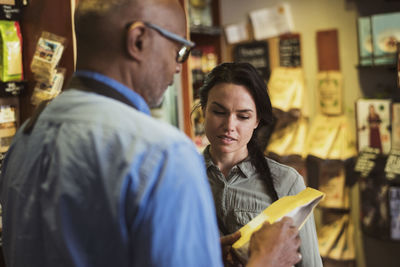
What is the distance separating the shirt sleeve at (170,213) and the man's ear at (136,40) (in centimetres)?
24

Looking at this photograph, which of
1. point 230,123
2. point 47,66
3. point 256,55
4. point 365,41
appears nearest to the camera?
point 230,123

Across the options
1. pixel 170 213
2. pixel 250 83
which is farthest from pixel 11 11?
pixel 170 213

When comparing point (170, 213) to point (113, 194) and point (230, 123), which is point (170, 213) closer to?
point (113, 194)

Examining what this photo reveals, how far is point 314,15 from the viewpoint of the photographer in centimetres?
427

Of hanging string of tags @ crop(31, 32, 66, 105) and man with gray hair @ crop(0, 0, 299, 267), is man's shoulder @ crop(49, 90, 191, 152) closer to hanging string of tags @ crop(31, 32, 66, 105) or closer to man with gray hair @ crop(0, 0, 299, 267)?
man with gray hair @ crop(0, 0, 299, 267)

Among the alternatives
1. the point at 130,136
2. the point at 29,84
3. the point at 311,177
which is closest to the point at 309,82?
the point at 311,177

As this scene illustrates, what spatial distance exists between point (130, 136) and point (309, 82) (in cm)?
364

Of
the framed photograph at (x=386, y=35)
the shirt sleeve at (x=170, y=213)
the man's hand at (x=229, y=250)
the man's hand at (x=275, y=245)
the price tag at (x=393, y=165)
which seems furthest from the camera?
the framed photograph at (x=386, y=35)

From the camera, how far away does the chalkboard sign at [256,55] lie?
14.5 ft

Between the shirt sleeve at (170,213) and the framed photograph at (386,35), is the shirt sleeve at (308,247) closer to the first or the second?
the shirt sleeve at (170,213)

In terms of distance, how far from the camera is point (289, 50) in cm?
432

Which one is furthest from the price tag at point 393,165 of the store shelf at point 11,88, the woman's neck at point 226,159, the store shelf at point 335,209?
the store shelf at point 11,88

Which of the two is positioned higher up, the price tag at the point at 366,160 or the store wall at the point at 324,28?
the store wall at the point at 324,28

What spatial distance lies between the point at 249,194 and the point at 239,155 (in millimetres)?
203
